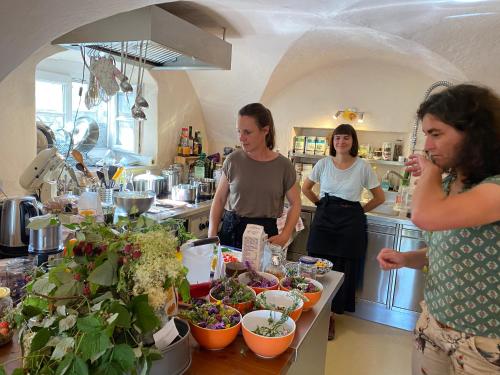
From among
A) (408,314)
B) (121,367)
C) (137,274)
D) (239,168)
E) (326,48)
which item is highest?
(326,48)

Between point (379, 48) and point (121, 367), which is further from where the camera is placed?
point (379, 48)

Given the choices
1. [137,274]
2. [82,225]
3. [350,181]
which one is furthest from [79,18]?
[350,181]

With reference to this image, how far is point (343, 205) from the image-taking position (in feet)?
9.20

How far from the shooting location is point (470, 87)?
3.60ft

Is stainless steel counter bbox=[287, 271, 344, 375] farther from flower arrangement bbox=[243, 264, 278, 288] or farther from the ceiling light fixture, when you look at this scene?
the ceiling light fixture

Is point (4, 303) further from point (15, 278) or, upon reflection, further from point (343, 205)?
point (343, 205)

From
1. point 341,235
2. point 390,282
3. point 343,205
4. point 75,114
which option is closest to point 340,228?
point 341,235

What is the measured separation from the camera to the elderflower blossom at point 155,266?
80 cm

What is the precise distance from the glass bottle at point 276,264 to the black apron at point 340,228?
140 centimetres

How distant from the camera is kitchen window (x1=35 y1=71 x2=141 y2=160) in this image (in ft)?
10.1

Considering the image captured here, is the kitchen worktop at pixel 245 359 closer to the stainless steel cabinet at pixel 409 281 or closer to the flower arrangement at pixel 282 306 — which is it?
the flower arrangement at pixel 282 306

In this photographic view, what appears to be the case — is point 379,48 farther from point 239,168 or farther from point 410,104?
point 239,168

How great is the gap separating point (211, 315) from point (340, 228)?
1918 millimetres

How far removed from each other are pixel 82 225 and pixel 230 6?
2.11 meters
